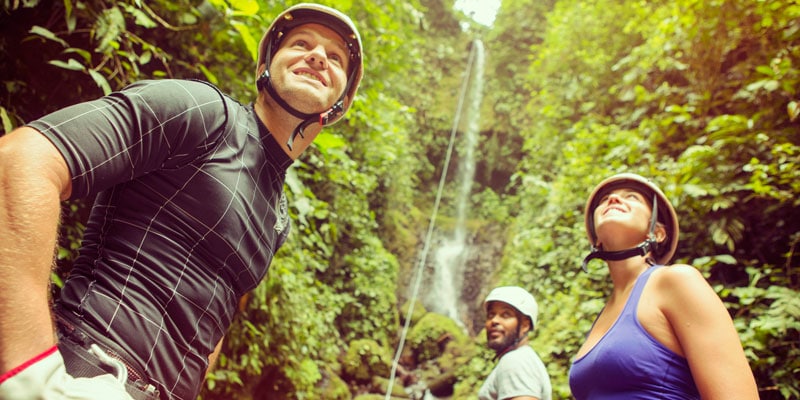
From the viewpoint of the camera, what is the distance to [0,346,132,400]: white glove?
75 centimetres

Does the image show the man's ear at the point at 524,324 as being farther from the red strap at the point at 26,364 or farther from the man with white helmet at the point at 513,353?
the red strap at the point at 26,364

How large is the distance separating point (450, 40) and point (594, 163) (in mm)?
12573

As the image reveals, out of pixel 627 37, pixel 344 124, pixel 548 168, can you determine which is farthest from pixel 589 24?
pixel 344 124

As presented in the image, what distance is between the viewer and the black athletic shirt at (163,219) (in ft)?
3.48

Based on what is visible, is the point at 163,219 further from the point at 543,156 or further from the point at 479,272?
the point at 479,272

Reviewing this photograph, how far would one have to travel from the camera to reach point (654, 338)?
1.60 metres

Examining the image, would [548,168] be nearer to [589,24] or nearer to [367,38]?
[589,24]

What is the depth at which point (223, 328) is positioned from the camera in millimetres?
1522

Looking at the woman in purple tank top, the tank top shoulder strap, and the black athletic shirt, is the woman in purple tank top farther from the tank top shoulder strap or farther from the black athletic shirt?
the black athletic shirt

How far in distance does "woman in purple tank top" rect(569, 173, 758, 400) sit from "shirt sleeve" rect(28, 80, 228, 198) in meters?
1.86

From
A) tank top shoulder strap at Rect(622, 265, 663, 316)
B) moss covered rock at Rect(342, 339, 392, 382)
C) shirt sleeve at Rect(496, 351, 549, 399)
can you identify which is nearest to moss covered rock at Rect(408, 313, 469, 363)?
moss covered rock at Rect(342, 339, 392, 382)

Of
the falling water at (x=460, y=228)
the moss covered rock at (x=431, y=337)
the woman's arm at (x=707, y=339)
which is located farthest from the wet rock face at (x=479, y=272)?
the woman's arm at (x=707, y=339)

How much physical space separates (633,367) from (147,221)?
1899mm

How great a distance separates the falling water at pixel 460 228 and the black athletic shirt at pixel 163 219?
986 centimetres
